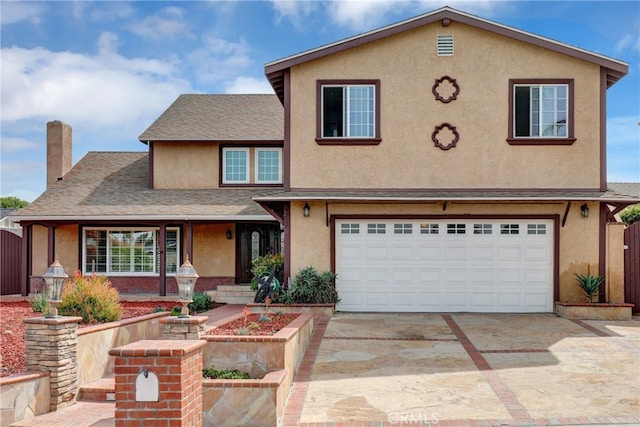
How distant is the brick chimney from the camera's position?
21766 millimetres

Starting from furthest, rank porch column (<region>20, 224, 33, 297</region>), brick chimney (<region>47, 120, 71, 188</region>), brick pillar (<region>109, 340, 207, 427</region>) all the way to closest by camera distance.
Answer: brick chimney (<region>47, 120, 71, 188</region>)
porch column (<region>20, 224, 33, 297</region>)
brick pillar (<region>109, 340, 207, 427</region>)

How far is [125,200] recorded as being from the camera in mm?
19547

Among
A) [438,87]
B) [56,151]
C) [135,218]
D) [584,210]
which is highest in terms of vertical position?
[438,87]

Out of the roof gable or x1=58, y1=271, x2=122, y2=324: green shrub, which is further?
the roof gable

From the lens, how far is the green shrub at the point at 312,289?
14.3 metres

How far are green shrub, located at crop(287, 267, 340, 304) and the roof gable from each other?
5.36 metres

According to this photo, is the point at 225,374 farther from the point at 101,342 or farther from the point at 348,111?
the point at 348,111

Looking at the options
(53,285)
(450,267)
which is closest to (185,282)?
(53,285)

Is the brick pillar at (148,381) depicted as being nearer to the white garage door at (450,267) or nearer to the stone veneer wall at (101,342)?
the stone veneer wall at (101,342)

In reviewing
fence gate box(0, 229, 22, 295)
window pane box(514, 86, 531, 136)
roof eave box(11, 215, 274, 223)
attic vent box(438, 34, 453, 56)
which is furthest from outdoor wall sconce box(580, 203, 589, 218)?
fence gate box(0, 229, 22, 295)

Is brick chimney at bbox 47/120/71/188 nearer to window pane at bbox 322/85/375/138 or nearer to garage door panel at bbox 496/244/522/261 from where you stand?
window pane at bbox 322/85/375/138

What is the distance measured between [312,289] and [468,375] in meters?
5.88

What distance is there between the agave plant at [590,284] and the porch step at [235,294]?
896 centimetres

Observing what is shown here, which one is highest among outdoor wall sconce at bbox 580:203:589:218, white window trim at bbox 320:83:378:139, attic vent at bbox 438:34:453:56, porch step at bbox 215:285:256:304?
attic vent at bbox 438:34:453:56
